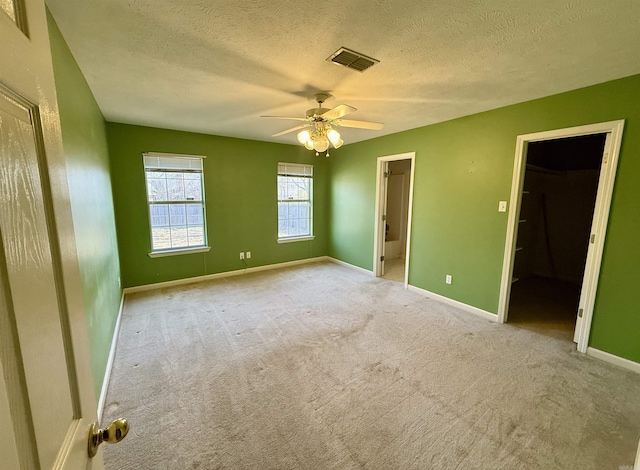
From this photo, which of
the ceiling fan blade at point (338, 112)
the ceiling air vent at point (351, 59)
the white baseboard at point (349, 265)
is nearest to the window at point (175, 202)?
the white baseboard at point (349, 265)

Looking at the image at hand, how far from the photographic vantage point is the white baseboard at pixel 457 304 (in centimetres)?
318

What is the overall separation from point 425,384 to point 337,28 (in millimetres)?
2533

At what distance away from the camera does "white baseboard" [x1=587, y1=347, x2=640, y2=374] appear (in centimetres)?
227

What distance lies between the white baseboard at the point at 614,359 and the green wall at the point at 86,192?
3.99 meters

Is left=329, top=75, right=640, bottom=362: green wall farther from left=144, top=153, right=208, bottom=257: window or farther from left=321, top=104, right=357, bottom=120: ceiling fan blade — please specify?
left=144, top=153, right=208, bottom=257: window

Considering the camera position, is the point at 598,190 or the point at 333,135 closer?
the point at 598,190

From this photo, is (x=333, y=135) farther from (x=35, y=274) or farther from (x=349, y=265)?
(x=349, y=265)

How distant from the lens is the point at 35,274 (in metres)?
0.49

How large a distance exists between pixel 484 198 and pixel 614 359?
6.01 ft

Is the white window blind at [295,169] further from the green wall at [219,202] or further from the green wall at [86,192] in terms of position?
the green wall at [86,192]

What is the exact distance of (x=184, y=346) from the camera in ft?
8.53

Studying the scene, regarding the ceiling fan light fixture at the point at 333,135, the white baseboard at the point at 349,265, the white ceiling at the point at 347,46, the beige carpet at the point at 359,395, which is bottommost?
the beige carpet at the point at 359,395

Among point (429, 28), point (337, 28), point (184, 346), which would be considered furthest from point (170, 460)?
point (429, 28)

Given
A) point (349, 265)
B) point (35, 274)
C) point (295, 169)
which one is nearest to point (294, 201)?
point (295, 169)
